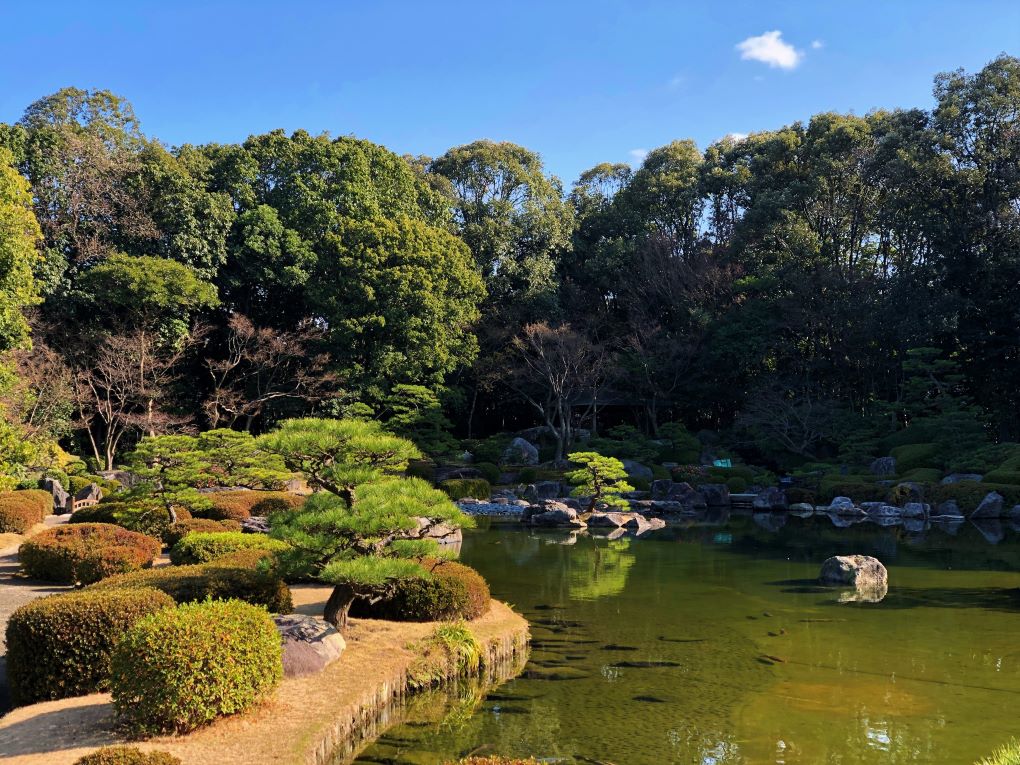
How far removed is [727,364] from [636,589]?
22.9 metres

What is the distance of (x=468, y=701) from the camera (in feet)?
24.2

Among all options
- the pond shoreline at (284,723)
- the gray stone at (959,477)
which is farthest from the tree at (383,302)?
the pond shoreline at (284,723)

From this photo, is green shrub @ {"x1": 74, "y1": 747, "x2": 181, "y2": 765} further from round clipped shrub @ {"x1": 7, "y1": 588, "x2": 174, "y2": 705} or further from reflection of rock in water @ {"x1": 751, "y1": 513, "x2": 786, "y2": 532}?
reflection of rock in water @ {"x1": 751, "y1": 513, "x2": 786, "y2": 532}

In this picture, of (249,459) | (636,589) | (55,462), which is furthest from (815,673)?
(55,462)

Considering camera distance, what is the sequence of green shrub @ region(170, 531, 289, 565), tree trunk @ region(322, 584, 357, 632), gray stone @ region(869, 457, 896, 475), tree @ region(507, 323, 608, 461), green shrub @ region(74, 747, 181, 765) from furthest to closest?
tree @ region(507, 323, 608, 461) < gray stone @ region(869, 457, 896, 475) < green shrub @ region(170, 531, 289, 565) < tree trunk @ region(322, 584, 357, 632) < green shrub @ region(74, 747, 181, 765)

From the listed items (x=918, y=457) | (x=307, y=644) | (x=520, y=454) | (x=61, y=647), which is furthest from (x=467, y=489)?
(x=61, y=647)

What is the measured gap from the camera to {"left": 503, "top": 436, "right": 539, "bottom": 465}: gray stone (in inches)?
1259

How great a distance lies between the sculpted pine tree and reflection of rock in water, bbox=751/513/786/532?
49.8ft

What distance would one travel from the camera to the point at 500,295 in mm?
37875

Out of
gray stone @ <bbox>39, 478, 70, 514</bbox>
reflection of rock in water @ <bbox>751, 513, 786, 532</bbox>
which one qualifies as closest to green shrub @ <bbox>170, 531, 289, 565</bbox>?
gray stone @ <bbox>39, 478, 70, 514</bbox>

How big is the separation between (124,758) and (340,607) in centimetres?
392

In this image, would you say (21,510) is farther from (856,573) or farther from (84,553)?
(856,573)

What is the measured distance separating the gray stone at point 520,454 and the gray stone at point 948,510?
14501mm

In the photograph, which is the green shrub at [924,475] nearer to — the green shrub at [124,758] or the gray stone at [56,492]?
the gray stone at [56,492]
